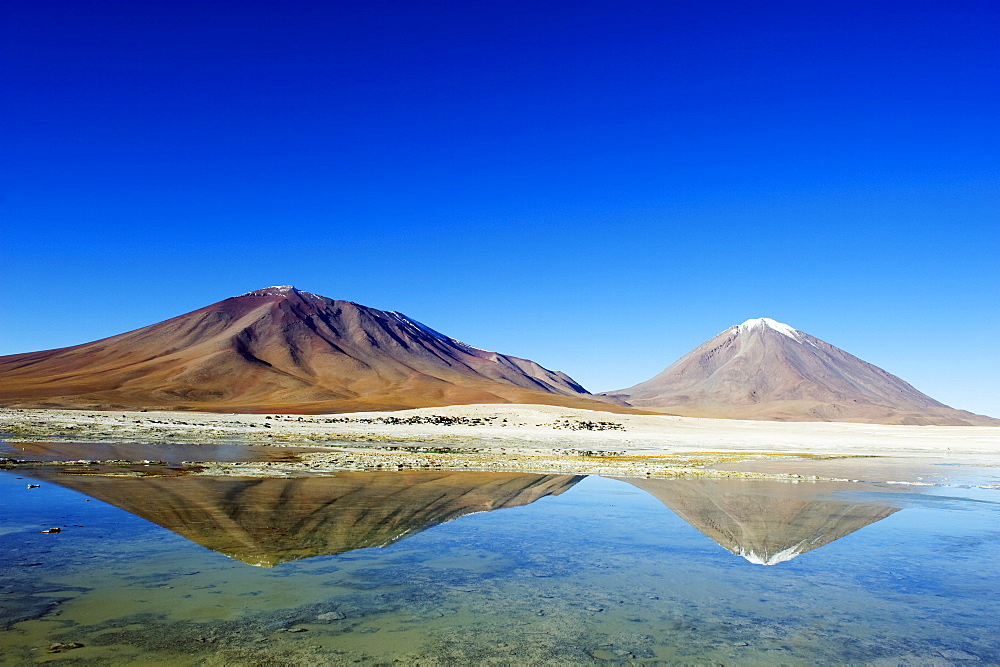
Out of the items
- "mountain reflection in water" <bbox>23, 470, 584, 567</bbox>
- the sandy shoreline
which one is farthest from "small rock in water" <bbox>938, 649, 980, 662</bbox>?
the sandy shoreline

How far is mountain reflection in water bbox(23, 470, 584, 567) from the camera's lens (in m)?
10.7

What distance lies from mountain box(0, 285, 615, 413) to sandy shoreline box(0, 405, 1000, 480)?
4732cm

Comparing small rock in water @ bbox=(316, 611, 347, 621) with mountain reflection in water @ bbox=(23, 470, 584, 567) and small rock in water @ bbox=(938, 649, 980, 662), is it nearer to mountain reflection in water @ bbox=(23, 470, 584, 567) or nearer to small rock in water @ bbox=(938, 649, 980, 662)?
mountain reflection in water @ bbox=(23, 470, 584, 567)

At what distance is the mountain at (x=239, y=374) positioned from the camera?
105062 millimetres

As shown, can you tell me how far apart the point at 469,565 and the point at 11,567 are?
19.5 feet

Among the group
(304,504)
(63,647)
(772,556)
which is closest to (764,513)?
(772,556)

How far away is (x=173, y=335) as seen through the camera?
18225 centimetres

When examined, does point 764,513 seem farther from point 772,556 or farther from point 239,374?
point 239,374

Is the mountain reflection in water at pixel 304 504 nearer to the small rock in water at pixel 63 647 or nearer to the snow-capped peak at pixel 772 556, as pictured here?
the small rock in water at pixel 63 647

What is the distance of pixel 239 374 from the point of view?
137375mm

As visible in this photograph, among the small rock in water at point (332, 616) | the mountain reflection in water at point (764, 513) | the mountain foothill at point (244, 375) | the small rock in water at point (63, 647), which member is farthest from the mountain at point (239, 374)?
the small rock in water at point (63, 647)

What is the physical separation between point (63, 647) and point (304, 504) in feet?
26.9

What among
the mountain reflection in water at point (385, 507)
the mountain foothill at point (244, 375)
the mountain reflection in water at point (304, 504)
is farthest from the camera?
the mountain foothill at point (244, 375)

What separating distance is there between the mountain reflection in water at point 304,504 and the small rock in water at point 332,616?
2321 mm
